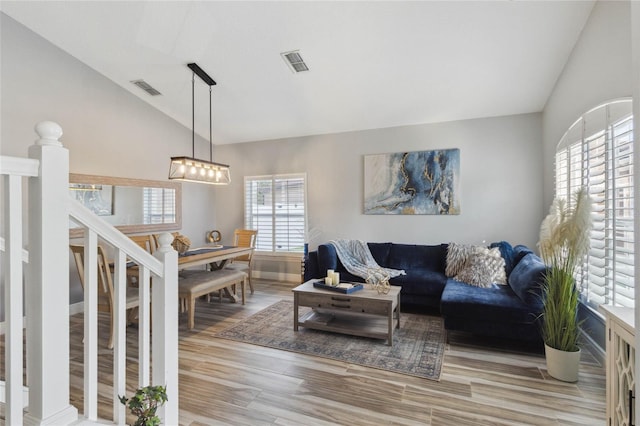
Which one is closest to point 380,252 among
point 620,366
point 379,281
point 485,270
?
point 379,281

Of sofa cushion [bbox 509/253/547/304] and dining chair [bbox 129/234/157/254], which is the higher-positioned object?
dining chair [bbox 129/234/157/254]

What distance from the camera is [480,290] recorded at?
3.27 m

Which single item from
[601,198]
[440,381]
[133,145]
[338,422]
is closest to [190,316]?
[338,422]

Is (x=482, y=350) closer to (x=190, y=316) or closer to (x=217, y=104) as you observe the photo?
(x=190, y=316)

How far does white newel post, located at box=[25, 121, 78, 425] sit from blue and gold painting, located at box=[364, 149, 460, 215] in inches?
173

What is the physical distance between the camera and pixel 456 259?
4027 millimetres

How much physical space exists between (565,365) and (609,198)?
1356mm

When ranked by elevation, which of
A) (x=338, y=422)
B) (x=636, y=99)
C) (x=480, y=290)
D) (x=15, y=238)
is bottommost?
(x=338, y=422)

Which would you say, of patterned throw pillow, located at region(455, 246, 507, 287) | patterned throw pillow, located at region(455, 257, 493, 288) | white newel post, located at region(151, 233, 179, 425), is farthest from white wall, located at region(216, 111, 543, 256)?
white newel post, located at region(151, 233, 179, 425)

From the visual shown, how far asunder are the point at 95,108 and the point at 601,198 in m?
5.73

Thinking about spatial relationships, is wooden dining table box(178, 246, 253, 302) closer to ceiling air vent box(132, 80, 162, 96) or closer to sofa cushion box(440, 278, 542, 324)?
ceiling air vent box(132, 80, 162, 96)

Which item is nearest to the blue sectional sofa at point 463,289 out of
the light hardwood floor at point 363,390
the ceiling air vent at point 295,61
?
the light hardwood floor at point 363,390

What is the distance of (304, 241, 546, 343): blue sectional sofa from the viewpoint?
275cm

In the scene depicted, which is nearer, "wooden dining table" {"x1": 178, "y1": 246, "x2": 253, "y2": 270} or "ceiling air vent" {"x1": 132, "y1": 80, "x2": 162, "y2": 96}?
"wooden dining table" {"x1": 178, "y1": 246, "x2": 253, "y2": 270}
